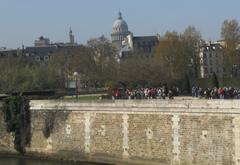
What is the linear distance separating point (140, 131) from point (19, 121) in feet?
33.1

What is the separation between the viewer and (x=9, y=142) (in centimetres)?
3981

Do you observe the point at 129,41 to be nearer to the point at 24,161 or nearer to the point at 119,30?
the point at 119,30

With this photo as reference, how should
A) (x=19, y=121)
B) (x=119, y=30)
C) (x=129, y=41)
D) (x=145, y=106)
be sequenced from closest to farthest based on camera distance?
(x=145, y=106)
(x=19, y=121)
(x=129, y=41)
(x=119, y=30)

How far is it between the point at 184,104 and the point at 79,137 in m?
8.06

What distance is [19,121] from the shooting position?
128 ft

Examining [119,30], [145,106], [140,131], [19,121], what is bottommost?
[140,131]

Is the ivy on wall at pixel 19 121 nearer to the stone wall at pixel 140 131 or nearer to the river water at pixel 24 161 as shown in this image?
the stone wall at pixel 140 131

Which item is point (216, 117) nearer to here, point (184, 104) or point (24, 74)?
point (184, 104)

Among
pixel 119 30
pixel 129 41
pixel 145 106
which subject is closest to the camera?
pixel 145 106

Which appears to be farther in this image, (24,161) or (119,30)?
(119,30)

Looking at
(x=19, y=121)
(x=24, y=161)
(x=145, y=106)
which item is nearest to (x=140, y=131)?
(x=145, y=106)

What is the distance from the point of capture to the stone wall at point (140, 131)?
2772 cm

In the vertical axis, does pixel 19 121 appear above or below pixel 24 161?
above

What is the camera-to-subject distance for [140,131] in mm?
31641
